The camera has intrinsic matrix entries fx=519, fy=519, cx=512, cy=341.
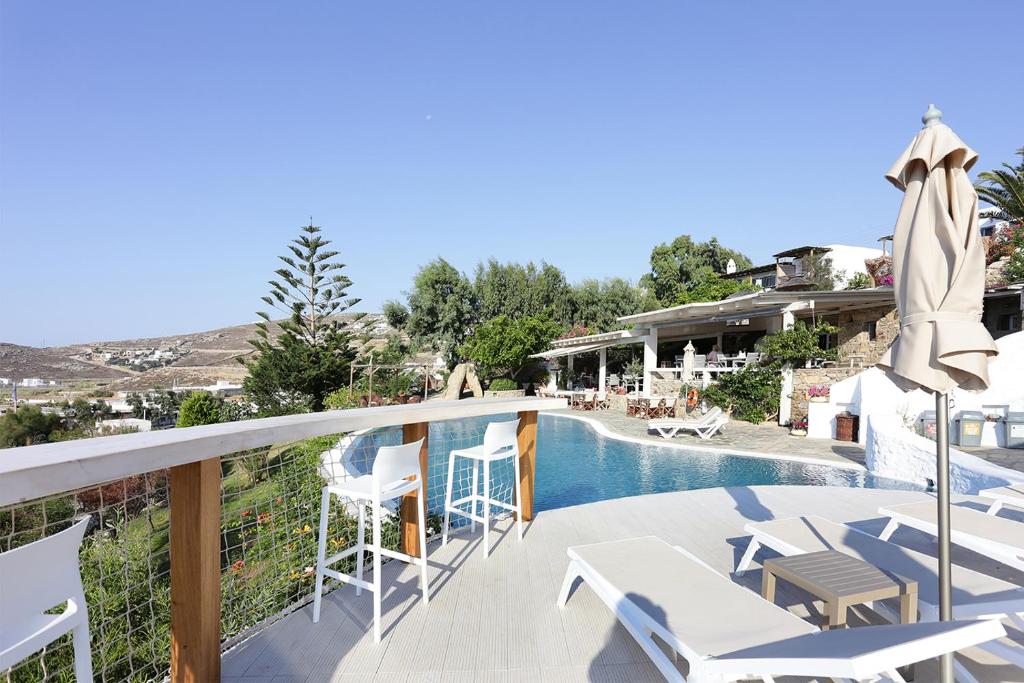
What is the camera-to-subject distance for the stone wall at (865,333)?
12.5 meters

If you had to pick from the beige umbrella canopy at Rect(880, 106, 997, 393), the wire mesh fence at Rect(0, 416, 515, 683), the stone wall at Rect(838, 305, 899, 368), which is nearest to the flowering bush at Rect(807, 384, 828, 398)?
the stone wall at Rect(838, 305, 899, 368)

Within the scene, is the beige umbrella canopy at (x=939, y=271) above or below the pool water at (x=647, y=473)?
above

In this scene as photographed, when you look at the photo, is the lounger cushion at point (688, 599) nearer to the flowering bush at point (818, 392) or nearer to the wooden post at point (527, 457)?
the wooden post at point (527, 457)

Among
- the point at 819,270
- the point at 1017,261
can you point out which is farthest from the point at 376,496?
the point at 819,270

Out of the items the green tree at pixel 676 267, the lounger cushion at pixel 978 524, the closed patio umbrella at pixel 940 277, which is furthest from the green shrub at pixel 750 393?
the green tree at pixel 676 267

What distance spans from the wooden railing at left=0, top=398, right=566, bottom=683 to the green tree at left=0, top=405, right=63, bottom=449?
1458 centimetres

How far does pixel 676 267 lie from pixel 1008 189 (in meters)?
16.3

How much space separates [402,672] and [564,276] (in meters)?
24.7

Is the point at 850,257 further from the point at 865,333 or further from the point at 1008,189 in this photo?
the point at 865,333

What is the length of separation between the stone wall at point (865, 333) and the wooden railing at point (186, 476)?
525 inches

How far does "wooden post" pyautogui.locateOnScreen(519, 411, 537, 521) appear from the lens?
3.96 metres

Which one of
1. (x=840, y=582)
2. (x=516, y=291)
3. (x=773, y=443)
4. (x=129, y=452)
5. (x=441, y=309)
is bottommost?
(x=773, y=443)

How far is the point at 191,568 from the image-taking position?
5.94 feet

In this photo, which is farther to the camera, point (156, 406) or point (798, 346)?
point (156, 406)
